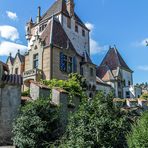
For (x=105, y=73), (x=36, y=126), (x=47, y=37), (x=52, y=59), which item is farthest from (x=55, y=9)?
(x=36, y=126)

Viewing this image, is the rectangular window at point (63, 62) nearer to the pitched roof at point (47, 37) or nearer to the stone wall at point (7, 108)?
the pitched roof at point (47, 37)

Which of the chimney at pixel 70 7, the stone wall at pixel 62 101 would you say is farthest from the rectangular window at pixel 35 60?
the stone wall at pixel 62 101

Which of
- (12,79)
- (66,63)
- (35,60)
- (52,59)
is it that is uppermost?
(35,60)

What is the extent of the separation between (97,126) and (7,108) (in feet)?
16.5

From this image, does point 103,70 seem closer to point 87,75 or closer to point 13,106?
point 87,75

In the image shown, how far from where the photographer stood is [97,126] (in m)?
13.2

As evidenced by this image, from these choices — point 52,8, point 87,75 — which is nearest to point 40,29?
point 52,8

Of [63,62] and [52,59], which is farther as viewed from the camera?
[63,62]

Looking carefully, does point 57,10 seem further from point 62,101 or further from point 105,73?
point 62,101

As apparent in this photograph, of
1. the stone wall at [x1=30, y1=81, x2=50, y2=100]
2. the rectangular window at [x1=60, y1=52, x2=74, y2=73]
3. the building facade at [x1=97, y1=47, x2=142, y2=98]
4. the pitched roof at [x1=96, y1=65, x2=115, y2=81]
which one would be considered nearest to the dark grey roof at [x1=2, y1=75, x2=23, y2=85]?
the stone wall at [x1=30, y1=81, x2=50, y2=100]

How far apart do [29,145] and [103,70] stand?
144ft

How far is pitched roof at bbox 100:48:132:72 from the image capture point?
57.5 metres

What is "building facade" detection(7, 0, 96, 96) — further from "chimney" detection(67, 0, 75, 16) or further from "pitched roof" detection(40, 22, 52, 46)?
"chimney" detection(67, 0, 75, 16)

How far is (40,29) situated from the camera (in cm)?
5062
